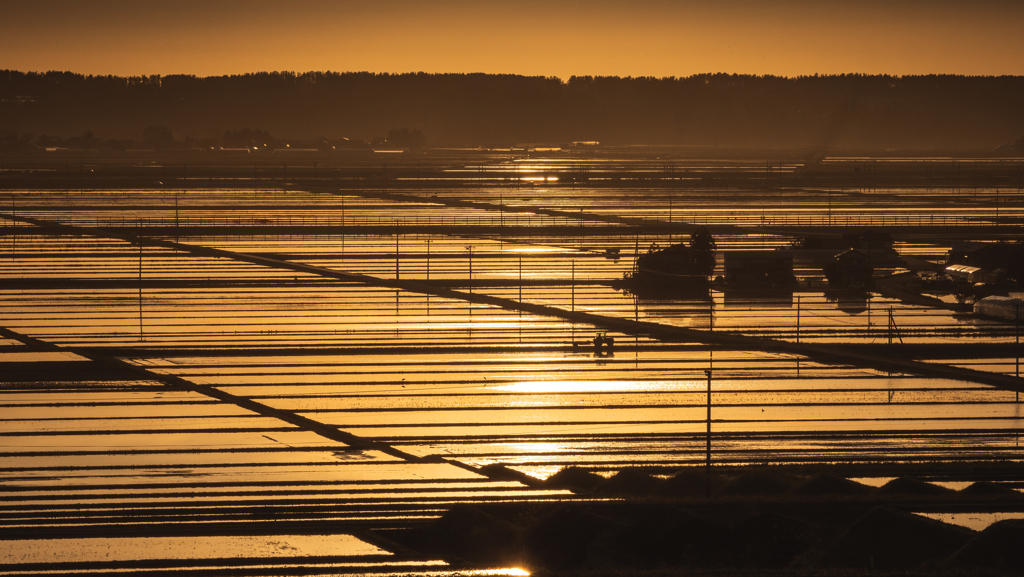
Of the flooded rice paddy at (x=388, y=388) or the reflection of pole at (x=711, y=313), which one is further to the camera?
the reflection of pole at (x=711, y=313)

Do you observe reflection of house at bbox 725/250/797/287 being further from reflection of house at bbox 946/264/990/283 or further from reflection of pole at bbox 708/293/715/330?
reflection of house at bbox 946/264/990/283

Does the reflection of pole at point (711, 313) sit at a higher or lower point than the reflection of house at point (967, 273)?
lower

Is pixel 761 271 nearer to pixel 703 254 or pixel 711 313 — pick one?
pixel 703 254

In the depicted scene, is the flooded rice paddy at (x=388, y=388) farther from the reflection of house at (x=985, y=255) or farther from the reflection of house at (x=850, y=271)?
the reflection of house at (x=985, y=255)

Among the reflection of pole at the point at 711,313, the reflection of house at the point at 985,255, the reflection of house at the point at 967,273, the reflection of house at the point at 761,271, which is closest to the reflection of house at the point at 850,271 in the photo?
the reflection of house at the point at 761,271

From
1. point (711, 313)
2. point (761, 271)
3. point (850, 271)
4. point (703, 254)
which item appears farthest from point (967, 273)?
point (711, 313)
